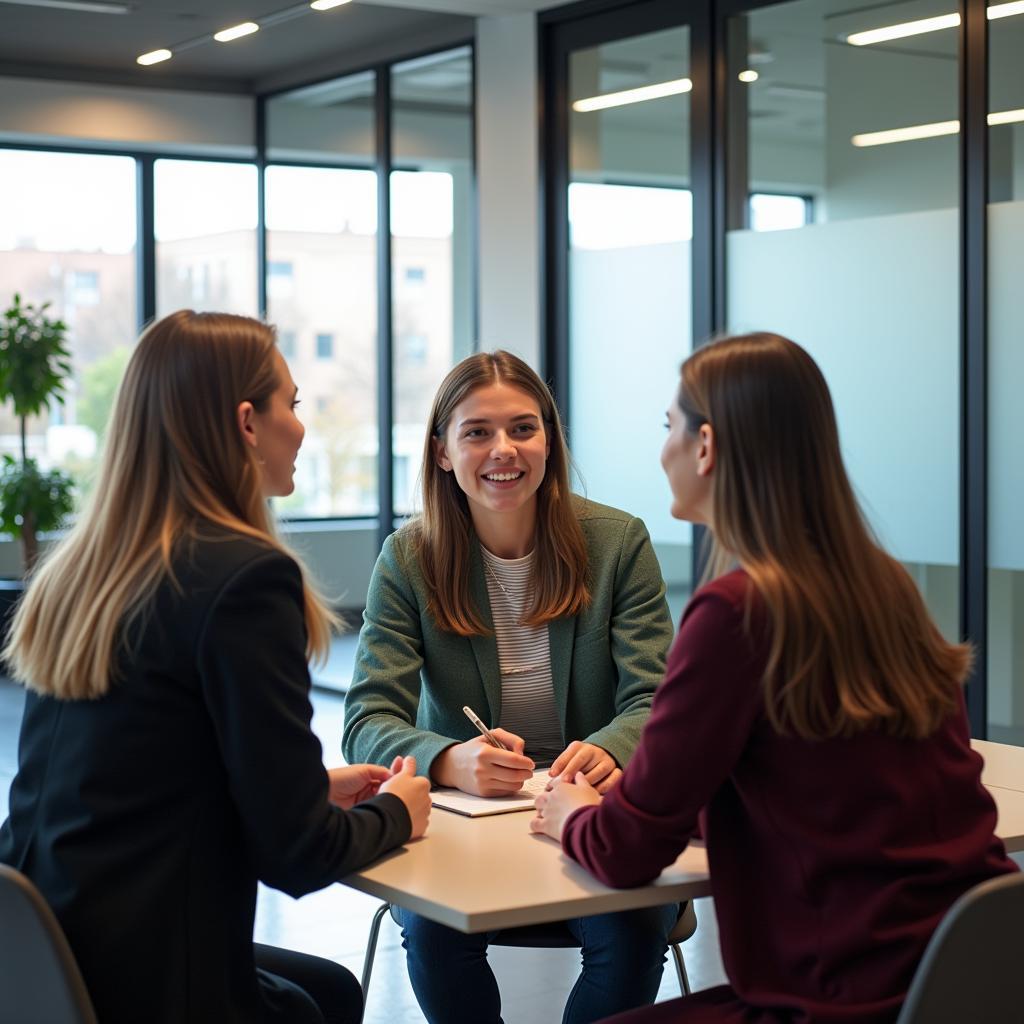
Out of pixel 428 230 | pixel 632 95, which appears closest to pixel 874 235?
pixel 632 95

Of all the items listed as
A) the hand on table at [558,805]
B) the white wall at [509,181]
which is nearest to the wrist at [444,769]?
the hand on table at [558,805]

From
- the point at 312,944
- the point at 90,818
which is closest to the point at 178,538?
the point at 90,818

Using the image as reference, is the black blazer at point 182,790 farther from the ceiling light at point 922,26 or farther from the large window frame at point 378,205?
the large window frame at point 378,205

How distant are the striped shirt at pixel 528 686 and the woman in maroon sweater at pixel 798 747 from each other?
81cm

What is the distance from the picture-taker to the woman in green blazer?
239 cm

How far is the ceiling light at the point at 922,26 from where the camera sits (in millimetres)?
4328

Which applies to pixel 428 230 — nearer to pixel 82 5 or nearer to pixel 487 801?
pixel 82 5

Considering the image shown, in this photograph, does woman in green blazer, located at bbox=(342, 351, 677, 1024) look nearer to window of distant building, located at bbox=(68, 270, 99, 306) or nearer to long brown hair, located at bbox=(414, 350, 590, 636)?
long brown hair, located at bbox=(414, 350, 590, 636)

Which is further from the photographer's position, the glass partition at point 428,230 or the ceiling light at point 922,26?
the glass partition at point 428,230

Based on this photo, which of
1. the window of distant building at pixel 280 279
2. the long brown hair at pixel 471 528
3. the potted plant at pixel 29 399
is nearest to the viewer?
the long brown hair at pixel 471 528

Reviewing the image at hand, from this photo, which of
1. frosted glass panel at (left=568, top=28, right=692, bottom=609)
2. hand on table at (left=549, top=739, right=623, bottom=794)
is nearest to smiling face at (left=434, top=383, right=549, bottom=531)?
hand on table at (left=549, top=739, right=623, bottom=794)

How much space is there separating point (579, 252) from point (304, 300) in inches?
108

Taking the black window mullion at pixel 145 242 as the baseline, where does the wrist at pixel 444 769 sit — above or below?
below

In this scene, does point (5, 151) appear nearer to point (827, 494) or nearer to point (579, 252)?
point (579, 252)
